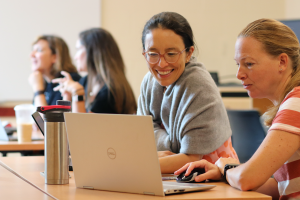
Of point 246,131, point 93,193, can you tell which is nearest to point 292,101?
point 93,193

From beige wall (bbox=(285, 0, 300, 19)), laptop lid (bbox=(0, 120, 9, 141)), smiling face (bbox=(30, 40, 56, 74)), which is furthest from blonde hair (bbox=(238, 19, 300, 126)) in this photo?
beige wall (bbox=(285, 0, 300, 19))

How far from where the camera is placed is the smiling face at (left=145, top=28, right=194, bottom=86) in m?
1.42

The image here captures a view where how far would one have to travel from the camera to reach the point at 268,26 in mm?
1127

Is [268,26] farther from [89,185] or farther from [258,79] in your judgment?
[89,185]

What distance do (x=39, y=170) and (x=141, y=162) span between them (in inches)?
21.1

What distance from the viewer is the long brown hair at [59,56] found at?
313 cm

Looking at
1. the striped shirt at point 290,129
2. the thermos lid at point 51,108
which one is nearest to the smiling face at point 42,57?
the thermos lid at point 51,108

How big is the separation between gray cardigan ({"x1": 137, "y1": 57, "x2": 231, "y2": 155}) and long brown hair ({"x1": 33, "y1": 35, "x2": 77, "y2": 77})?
67.8 inches

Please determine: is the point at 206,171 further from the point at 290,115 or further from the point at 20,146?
the point at 20,146

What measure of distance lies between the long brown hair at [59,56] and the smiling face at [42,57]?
32 mm

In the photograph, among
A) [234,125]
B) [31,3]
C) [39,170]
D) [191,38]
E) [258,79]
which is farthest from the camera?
[31,3]

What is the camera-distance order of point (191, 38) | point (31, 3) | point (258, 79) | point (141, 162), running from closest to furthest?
1. point (141, 162)
2. point (258, 79)
3. point (191, 38)
4. point (31, 3)

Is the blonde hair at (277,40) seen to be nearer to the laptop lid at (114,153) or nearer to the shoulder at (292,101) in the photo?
the shoulder at (292,101)

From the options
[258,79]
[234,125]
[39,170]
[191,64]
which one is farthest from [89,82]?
[258,79]
